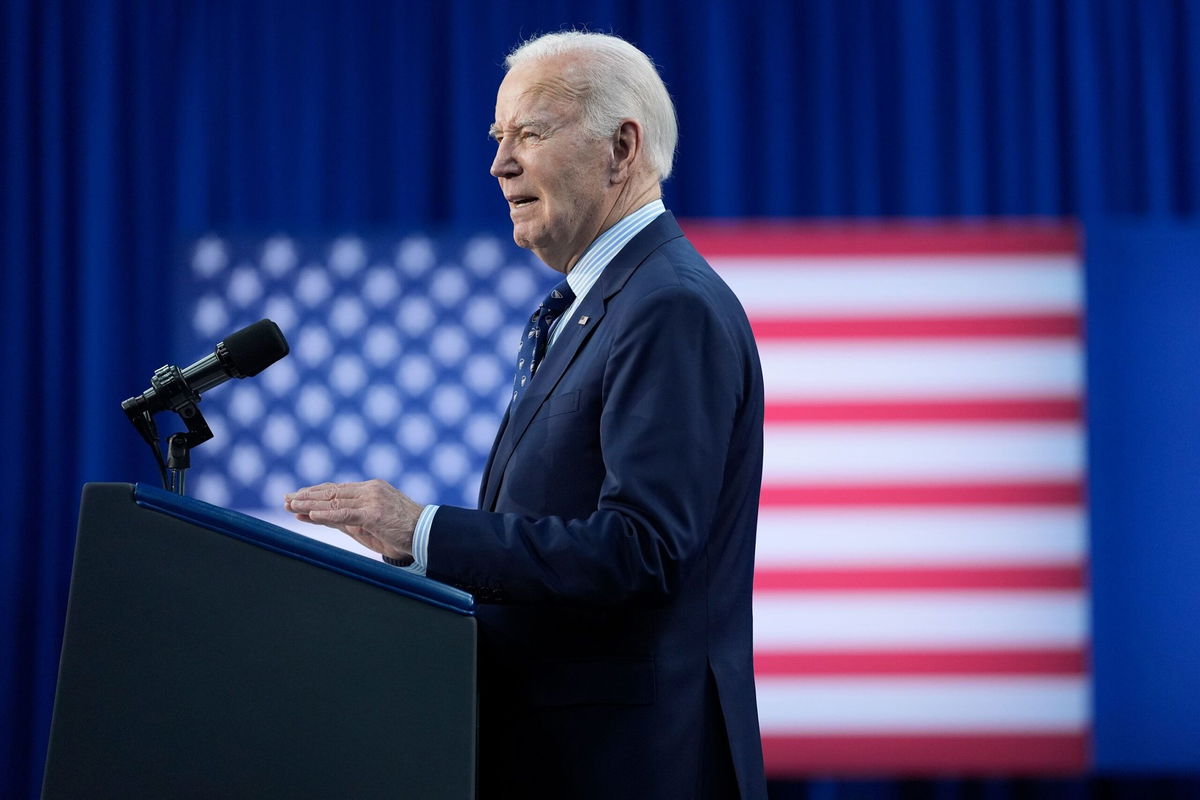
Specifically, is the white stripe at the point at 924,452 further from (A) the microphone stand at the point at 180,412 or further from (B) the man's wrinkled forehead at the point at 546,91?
(A) the microphone stand at the point at 180,412

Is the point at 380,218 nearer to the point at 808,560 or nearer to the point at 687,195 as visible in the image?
the point at 687,195

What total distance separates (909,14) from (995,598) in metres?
1.44

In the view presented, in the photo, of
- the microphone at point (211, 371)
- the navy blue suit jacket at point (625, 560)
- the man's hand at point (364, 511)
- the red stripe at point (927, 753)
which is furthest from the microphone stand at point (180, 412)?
the red stripe at point (927, 753)

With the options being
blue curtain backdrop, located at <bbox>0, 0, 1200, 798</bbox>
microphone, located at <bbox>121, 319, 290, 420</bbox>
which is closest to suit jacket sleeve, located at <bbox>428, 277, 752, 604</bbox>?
microphone, located at <bbox>121, 319, 290, 420</bbox>

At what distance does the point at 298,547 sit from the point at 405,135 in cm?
217

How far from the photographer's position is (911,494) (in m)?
2.50

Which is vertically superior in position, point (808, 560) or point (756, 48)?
point (756, 48)

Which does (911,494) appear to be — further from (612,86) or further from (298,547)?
(298,547)

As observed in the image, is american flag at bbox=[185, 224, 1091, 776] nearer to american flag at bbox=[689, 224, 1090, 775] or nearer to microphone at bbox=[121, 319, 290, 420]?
american flag at bbox=[689, 224, 1090, 775]

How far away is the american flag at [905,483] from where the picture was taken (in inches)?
98.1

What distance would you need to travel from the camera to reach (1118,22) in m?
2.88

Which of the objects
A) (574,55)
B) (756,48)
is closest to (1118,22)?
(756,48)

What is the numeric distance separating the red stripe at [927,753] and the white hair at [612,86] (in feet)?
5.40

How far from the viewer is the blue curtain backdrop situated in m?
2.83
